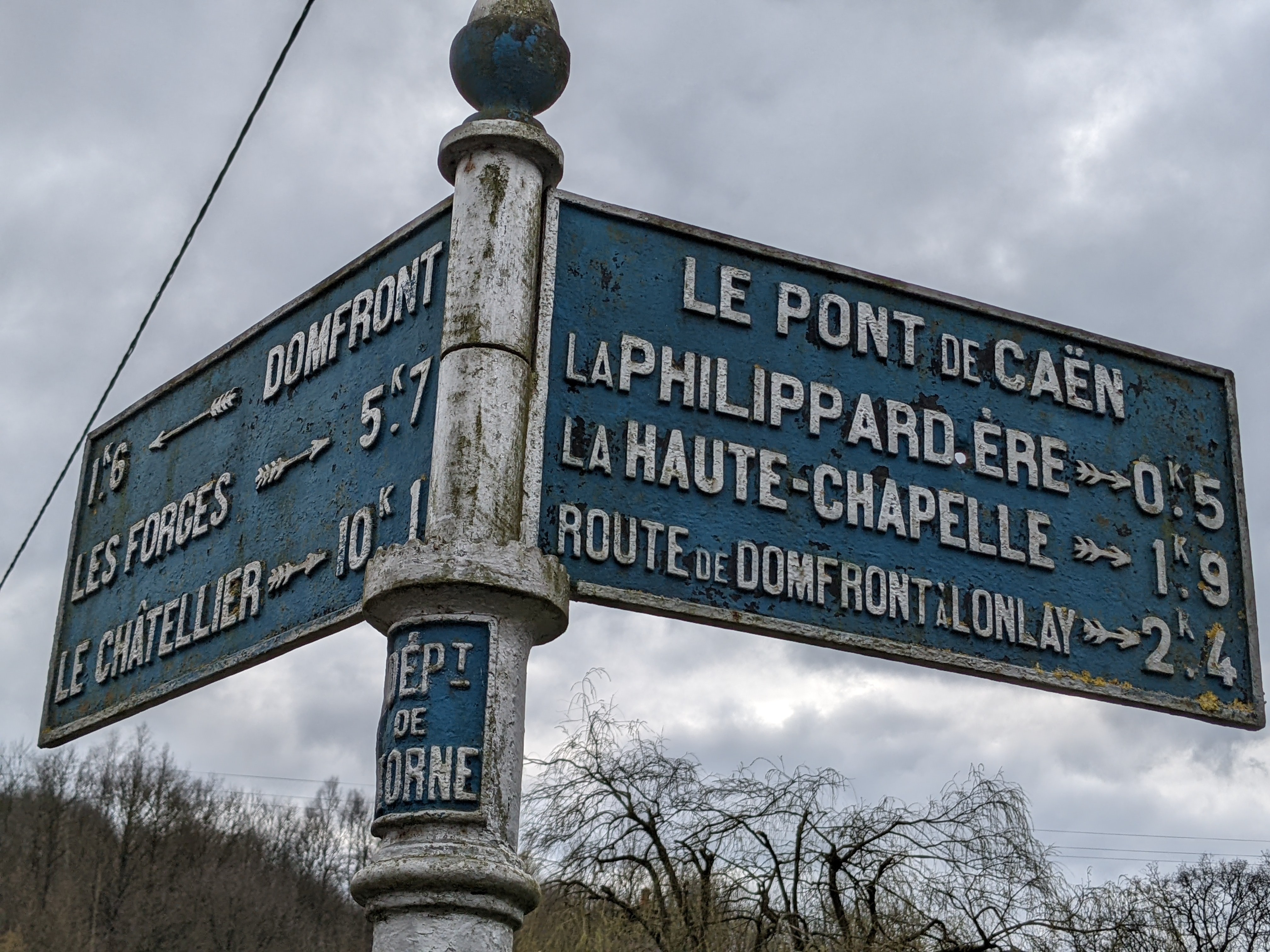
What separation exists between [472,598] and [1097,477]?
2038 millimetres

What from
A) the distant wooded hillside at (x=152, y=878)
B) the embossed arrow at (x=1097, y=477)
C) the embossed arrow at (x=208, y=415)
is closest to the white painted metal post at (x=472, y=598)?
the embossed arrow at (x=208, y=415)

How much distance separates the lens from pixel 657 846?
56.1 feet

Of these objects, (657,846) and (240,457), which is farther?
(657,846)

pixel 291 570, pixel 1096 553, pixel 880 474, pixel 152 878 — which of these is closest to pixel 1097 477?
pixel 1096 553

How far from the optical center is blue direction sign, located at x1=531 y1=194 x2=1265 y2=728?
414cm

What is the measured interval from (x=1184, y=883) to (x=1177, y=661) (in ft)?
141

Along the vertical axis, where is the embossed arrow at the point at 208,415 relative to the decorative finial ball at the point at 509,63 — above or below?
below

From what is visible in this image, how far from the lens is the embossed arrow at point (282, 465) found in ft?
14.7

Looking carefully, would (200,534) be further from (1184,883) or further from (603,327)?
(1184,883)

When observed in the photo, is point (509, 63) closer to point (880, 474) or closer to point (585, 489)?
point (585, 489)

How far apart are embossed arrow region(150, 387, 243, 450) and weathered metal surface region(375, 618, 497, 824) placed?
55.5 inches

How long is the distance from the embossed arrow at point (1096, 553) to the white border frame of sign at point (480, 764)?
181cm

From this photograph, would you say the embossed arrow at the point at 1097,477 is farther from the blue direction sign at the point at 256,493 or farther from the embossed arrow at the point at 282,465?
the embossed arrow at the point at 282,465

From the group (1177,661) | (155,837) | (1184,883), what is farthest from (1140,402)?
(155,837)
